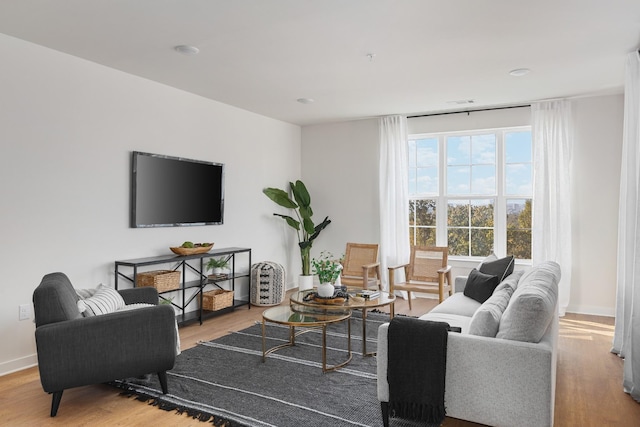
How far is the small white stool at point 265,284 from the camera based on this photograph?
5703 mm

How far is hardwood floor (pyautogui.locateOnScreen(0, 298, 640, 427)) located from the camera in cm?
266

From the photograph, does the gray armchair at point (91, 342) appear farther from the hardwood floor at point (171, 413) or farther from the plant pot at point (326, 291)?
the plant pot at point (326, 291)

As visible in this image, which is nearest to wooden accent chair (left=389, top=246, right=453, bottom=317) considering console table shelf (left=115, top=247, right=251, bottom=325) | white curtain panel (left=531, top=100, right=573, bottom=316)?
white curtain panel (left=531, top=100, right=573, bottom=316)

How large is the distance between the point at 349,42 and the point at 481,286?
7.85 ft

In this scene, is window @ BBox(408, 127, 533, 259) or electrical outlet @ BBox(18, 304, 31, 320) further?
window @ BBox(408, 127, 533, 259)

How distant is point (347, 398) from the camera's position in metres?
2.93

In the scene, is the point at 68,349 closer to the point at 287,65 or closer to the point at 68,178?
the point at 68,178

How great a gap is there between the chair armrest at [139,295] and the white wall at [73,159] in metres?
0.63

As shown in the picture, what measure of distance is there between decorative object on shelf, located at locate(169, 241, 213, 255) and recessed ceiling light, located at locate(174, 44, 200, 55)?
197cm

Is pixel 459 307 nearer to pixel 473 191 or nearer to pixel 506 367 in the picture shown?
pixel 506 367

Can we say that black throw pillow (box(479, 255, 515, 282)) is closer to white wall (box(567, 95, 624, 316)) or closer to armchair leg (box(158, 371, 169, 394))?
white wall (box(567, 95, 624, 316))

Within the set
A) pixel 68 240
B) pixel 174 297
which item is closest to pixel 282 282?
pixel 174 297

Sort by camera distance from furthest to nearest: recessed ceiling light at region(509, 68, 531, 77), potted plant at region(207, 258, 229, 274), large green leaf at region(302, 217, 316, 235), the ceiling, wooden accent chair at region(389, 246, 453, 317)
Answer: large green leaf at region(302, 217, 316, 235) < wooden accent chair at region(389, 246, 453, 317) < potted plant at region(207, 258, 229, 274) < recessed ceiling light at region(509, 68, 531, 77) < the ceiling

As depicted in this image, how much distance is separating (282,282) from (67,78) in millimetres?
3308
